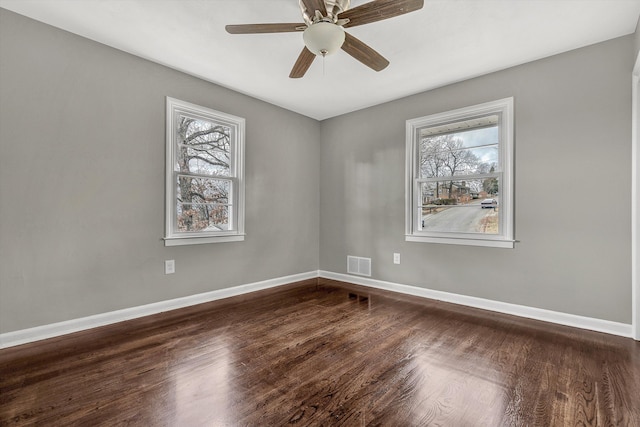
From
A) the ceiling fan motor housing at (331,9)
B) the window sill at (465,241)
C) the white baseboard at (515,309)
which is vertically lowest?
the white baseboard at (515,309)

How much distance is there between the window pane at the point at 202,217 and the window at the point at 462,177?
2335 mm

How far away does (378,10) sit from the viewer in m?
1.83

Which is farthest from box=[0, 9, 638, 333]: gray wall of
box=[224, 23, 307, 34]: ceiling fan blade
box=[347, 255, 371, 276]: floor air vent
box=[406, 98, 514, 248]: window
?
box=[224, 23, 307, 34]: ceiling fan blade

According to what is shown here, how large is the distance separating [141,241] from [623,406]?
12.1ft

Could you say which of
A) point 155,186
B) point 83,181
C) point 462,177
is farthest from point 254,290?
point 462,177

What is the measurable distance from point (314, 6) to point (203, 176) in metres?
2.20

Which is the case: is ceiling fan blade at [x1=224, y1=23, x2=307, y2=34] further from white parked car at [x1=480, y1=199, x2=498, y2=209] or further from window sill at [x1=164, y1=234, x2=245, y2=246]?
white parked car at [x1=480, y1=199, x2=498, y2=209]

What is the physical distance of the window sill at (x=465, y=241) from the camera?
9.99ft

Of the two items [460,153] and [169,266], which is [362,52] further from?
[169,266]

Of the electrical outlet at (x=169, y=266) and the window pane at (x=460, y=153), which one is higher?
the window pane at (x=460, y=153)

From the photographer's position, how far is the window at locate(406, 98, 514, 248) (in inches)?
122

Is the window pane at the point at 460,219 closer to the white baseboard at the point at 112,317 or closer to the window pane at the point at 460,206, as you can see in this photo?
the window pane at the point at 460,206

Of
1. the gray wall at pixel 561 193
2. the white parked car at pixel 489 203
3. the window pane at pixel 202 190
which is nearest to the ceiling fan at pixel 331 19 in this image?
the window pane at pixel 202 190

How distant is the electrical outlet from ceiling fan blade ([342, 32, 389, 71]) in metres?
2.62
